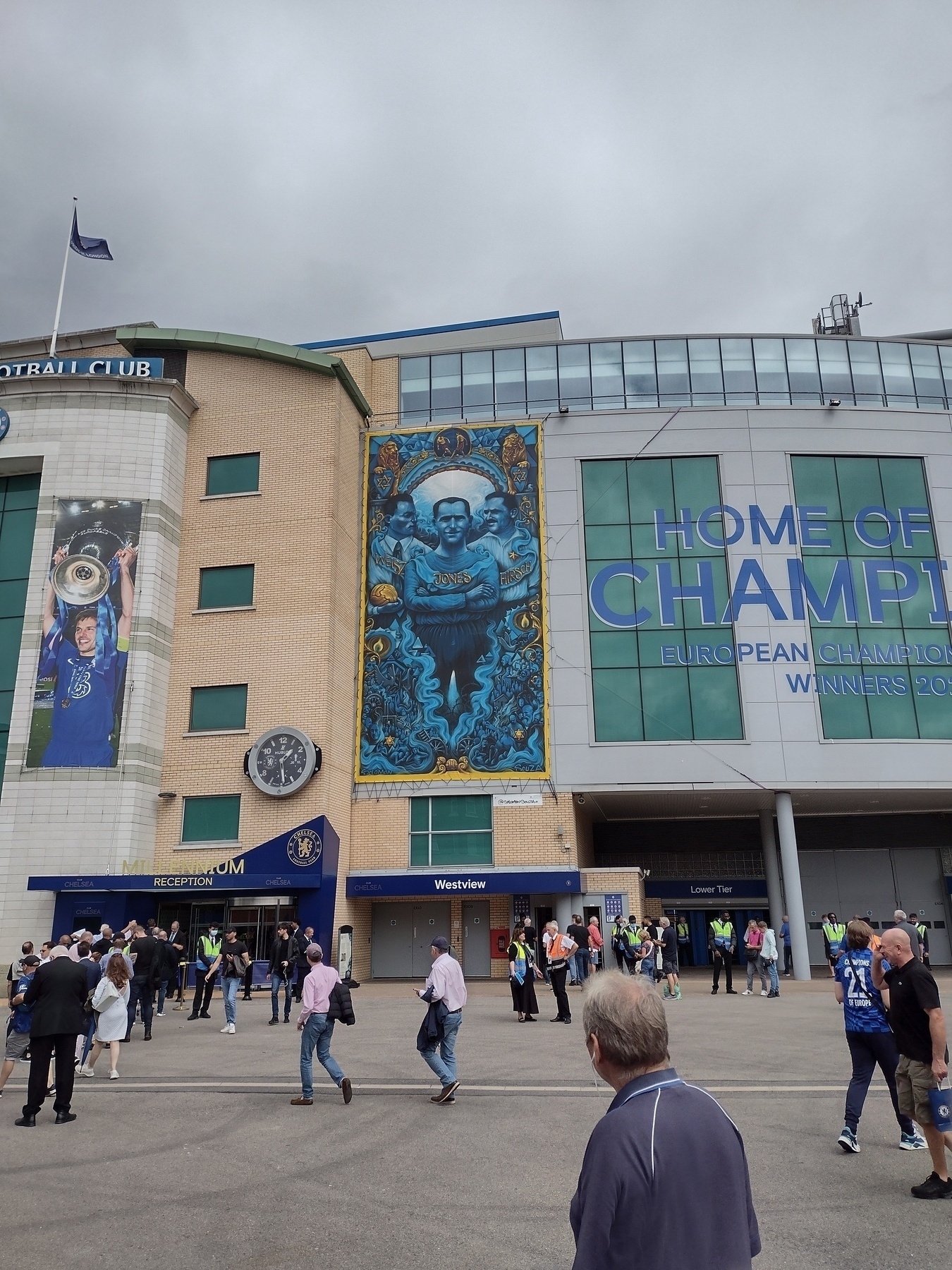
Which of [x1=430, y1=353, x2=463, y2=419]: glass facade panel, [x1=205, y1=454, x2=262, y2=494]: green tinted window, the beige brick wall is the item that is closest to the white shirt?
the beige brick wall

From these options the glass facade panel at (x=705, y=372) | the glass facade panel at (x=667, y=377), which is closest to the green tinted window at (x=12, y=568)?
the glass facade panel at (x=667, y=377)

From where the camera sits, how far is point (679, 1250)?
113 inches

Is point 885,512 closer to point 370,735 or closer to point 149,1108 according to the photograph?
point 370,735

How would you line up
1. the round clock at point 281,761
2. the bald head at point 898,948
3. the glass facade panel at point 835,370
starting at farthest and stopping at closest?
1. the glass facade panel at point 835,370
2. the round clock at point 281,761
3. the bald head at point 898,948

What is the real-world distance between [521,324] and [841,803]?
2383 cm

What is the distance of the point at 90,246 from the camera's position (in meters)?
36.2

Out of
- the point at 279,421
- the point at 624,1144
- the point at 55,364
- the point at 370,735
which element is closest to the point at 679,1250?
the point at 624,1144

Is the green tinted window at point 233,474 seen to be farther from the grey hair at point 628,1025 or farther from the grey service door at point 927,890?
the grey hair at point 628,1025

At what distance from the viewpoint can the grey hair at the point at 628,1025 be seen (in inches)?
125

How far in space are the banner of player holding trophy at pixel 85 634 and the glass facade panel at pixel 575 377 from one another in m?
16.7

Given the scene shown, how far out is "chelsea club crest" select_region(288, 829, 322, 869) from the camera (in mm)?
29609

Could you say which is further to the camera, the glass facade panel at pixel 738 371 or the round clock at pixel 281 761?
the glass facade panel at pixel 738 371

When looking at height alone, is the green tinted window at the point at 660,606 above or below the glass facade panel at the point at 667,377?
below

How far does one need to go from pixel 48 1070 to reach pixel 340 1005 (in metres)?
3.04
